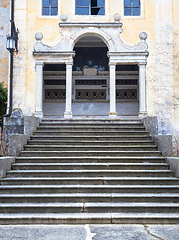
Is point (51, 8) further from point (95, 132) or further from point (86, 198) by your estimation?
point (86, 198)

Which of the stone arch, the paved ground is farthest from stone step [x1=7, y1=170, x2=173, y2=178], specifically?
the stone arch

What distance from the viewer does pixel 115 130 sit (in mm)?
9156

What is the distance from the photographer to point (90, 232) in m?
4.67

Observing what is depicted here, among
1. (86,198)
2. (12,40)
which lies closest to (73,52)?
(12,40)

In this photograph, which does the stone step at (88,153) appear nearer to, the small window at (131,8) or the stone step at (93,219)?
the stone step at (93,219)

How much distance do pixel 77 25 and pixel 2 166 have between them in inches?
283

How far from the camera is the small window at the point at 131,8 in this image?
38.3 ft

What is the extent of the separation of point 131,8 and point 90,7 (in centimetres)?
179

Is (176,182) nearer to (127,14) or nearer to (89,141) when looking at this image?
(89,141)

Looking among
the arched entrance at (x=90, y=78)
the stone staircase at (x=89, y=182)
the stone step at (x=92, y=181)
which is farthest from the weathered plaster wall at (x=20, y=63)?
the stone step at (x=92, y=181)

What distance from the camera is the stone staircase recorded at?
537 cm

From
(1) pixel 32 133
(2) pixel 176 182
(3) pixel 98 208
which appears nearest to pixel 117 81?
(1) pixel 32 133

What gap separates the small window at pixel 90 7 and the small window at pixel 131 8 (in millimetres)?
1007

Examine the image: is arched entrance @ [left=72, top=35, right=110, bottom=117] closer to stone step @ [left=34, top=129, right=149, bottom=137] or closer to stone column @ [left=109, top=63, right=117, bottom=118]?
stone column @ [left=109, top=63, right=117, bottom=118]
